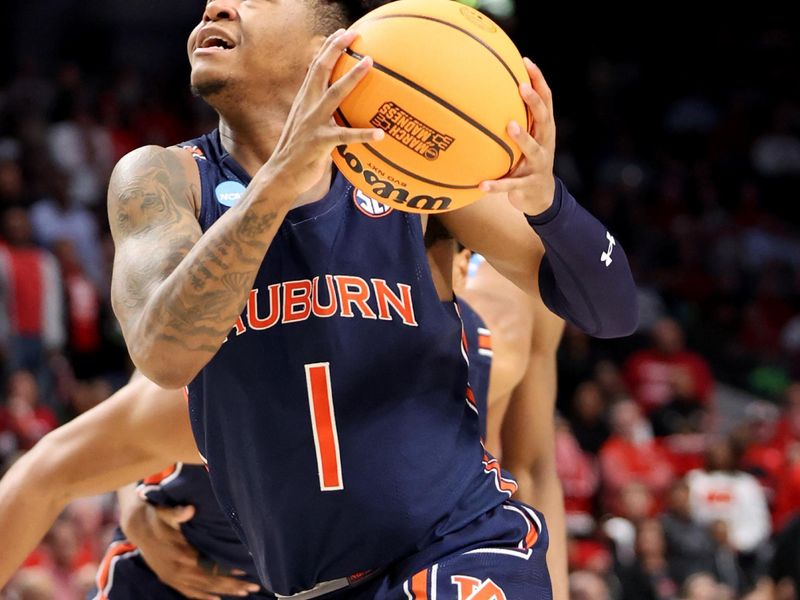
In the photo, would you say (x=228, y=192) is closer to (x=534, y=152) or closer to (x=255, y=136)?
(x=255, y=136)

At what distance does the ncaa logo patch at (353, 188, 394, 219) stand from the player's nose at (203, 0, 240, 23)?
51 cm

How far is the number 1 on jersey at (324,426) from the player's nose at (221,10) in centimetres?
85

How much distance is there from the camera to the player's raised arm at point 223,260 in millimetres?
2590

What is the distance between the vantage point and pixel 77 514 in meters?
8.66

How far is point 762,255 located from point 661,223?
4.28ft

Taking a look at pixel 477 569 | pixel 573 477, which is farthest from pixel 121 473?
pixel 573 477

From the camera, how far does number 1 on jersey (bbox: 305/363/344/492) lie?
300 cm

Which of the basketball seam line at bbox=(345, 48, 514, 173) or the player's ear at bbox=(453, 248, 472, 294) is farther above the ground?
the basketball seam line at bbox=(345, 48, 514, 173)

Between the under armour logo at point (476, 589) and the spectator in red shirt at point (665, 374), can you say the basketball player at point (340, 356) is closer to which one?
the under armour logo at point (476, 589)

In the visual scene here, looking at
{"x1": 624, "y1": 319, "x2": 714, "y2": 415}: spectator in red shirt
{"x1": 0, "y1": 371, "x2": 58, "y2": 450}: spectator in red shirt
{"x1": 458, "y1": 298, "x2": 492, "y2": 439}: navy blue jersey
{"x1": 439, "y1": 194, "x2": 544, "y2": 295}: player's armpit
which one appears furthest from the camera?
{"x1": 624, "y1": 319, "x2": 714, "y2": 415}: spectator in red shirt

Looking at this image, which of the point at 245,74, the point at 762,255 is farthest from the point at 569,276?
the point at 762,255

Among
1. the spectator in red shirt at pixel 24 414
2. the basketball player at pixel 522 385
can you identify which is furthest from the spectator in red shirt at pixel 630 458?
the basketball player at pixel 522 385

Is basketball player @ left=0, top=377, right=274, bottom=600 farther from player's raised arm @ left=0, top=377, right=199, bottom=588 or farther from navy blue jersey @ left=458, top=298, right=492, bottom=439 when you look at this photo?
navy blue jersey @ left=458, top=298, right=492, bottom=439

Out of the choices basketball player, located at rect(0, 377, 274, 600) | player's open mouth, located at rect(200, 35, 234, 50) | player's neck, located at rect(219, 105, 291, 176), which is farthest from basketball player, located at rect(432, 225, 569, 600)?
player's open mouth, located at rect(200, 35, 234, 50)
